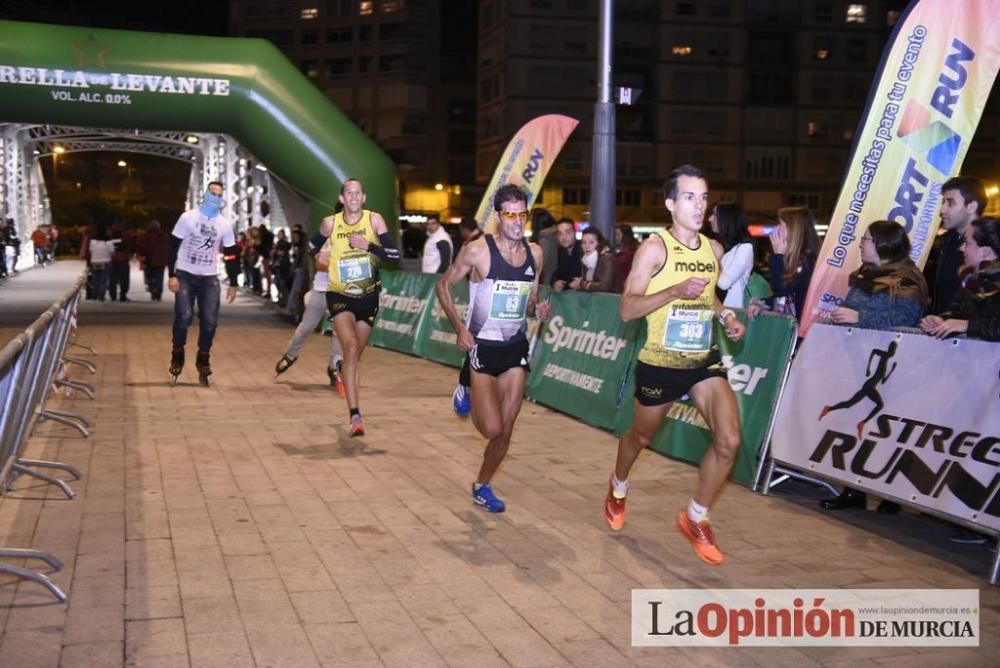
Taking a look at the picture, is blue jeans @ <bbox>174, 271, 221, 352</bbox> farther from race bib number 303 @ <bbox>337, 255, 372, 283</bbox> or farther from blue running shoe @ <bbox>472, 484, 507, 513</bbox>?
blue running shoe @ <bbox>472, 484, 507, 513</bbox>

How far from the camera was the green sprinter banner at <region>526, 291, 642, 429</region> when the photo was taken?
9.85 meters

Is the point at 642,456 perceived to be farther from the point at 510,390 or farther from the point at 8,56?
the point at 8,56

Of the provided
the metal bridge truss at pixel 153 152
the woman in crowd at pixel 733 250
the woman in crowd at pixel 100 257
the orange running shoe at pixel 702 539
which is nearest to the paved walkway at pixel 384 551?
the orange running shoe at pixel 702 539

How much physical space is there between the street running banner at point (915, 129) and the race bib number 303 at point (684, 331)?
7.51 feet

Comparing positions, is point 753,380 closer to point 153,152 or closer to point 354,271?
point 354,271

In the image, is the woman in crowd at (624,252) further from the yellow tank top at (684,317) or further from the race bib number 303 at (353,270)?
the yellow tank top at (684,317)

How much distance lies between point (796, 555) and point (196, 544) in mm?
3138

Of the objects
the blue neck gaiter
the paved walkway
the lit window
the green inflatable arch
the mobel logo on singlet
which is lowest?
the paved walkway

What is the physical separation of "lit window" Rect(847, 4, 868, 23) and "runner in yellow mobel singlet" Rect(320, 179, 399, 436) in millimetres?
72632

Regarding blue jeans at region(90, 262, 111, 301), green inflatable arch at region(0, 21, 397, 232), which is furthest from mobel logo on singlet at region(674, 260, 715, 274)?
blue jeans at region(90, 262, 111, 301)

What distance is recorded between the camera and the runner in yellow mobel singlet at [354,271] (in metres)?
9.64

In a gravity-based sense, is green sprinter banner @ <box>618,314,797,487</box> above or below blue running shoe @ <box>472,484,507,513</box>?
above

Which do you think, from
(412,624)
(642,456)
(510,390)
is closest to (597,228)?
(642,456)

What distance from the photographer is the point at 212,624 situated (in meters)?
4.84
